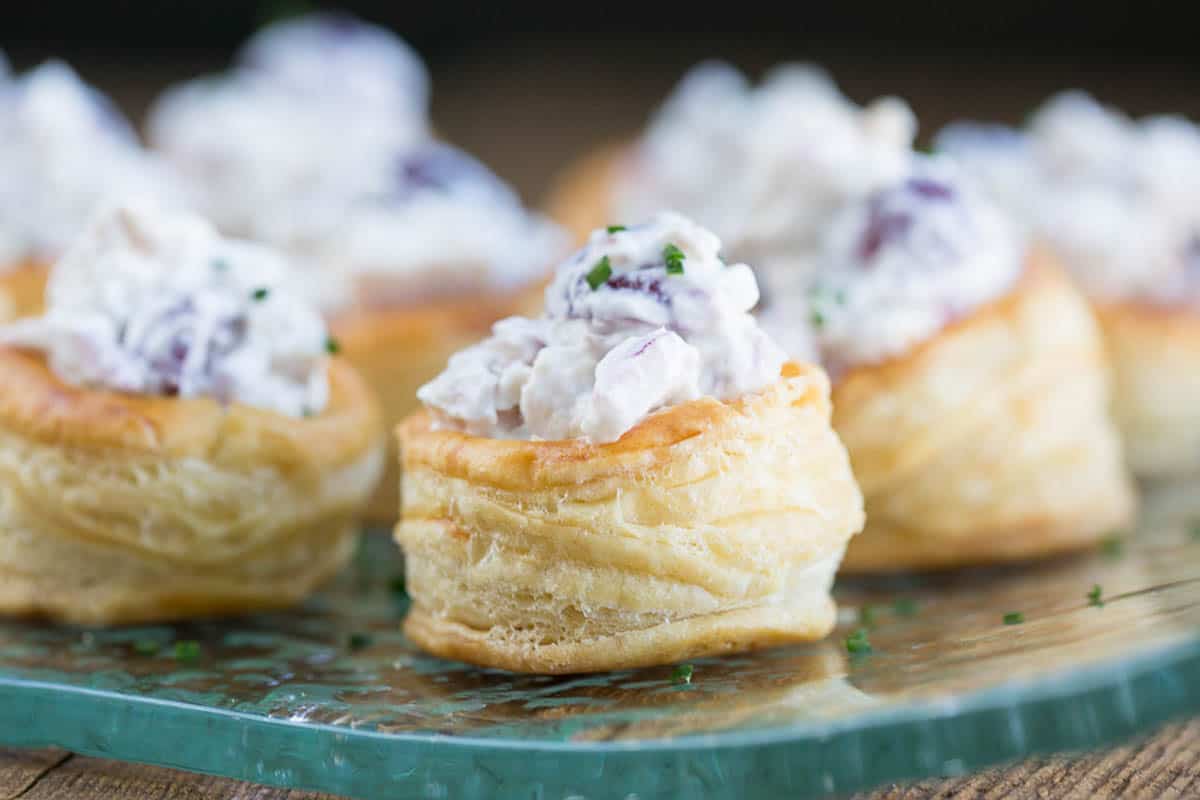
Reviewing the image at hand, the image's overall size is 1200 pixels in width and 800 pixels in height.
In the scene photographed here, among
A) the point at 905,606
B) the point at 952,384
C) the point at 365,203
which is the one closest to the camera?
the point at 905,606

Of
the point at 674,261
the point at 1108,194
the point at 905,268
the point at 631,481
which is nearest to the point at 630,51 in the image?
the point at 1108,194

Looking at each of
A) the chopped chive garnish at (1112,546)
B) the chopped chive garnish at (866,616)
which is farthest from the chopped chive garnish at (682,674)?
the chopped chive garnish at (1112,546)

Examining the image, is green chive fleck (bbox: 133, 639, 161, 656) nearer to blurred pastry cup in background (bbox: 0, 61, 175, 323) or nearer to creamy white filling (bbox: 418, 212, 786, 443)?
creamy white filling (bbox: 418, 212, 786, 443)

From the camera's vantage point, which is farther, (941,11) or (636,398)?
(941,11)

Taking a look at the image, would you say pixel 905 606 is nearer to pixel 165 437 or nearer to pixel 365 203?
pixel 165 437

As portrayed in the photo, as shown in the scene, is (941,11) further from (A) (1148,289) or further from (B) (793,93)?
(A) (1148,289)

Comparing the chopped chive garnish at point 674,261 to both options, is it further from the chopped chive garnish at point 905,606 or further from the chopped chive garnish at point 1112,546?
the chopped chive garnish at point 1112,546

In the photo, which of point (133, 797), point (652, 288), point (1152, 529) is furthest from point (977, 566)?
point (133, 797)
